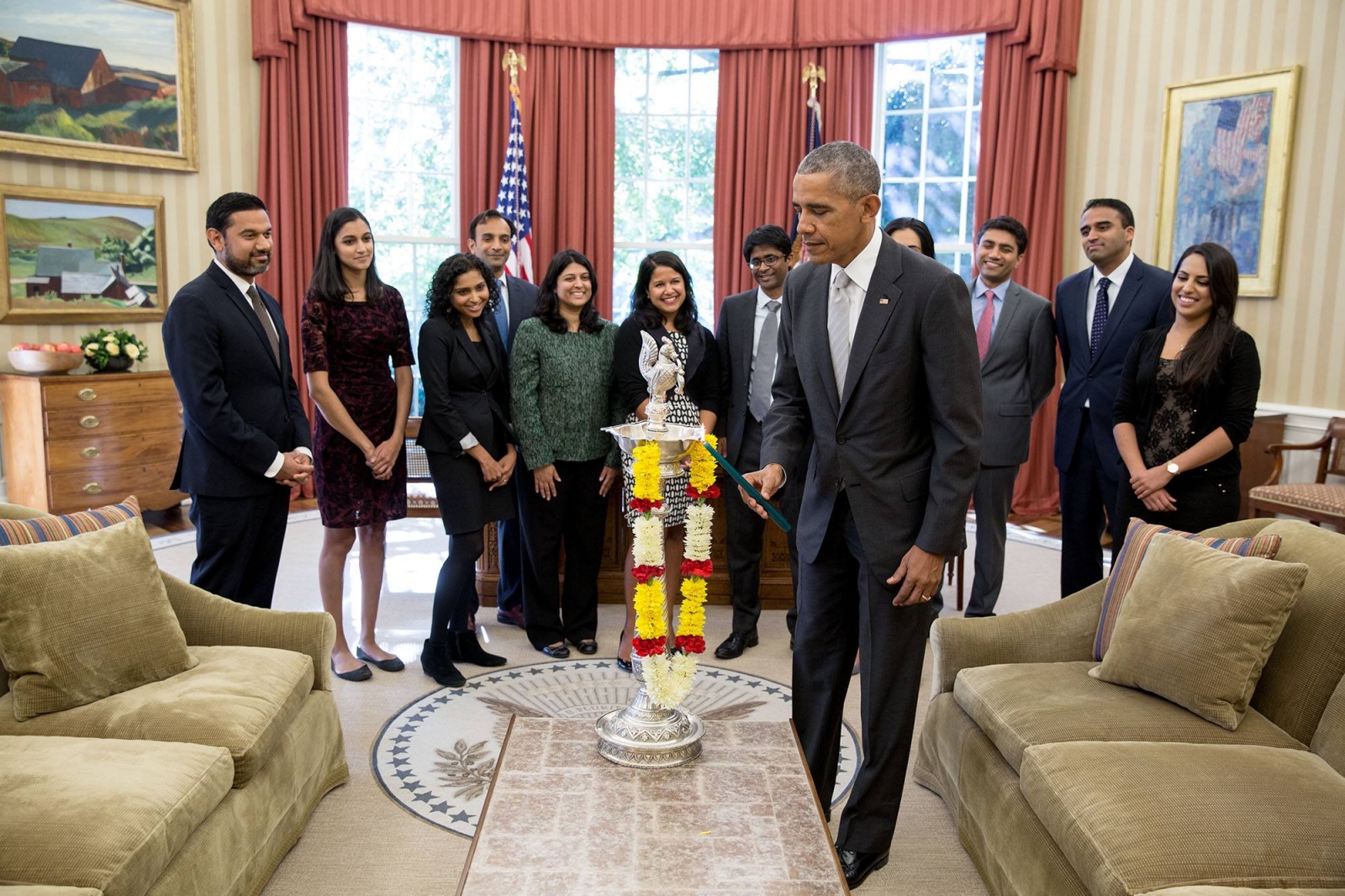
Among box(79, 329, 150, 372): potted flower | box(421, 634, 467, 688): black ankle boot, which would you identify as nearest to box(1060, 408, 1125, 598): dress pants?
box(421, 634, 467, 688): black ankle boot

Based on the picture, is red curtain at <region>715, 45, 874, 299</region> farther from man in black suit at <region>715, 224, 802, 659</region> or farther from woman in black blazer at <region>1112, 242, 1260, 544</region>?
woman in black blazer at <region>1112, 242, 1260, 544</region>

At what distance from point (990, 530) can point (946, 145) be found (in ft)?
14.2

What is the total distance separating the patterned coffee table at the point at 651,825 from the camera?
1.86 m

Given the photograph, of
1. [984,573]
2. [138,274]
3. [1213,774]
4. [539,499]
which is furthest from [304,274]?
[1213,774]

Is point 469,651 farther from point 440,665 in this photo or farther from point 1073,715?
point 1073,715

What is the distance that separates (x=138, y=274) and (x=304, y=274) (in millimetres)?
1069

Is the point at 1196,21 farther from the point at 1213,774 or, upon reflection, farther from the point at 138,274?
the point at 138,274

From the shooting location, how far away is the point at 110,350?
6.45 meters

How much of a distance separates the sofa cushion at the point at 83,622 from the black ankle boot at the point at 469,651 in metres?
1.51

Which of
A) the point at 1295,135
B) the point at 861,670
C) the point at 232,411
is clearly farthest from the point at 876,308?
the point at 1295,135

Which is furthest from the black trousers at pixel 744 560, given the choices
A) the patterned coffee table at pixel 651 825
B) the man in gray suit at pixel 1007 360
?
the patterned coffee table at pixel 651 825

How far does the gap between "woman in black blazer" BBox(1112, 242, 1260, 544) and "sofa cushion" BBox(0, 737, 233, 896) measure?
10.1 ft

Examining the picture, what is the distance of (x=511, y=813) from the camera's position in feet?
6.85

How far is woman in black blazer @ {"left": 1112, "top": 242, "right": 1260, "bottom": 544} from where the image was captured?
3.51 m
